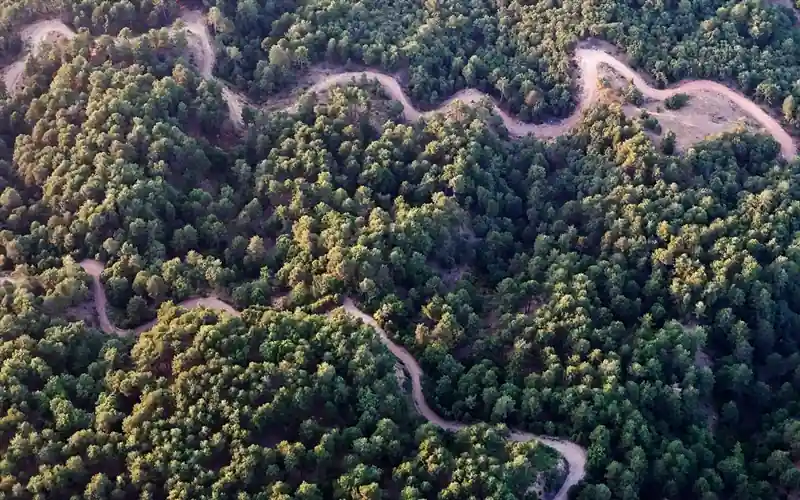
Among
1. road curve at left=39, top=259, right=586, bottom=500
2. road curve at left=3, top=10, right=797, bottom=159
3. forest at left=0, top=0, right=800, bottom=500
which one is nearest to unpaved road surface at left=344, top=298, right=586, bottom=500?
road curve at left=39, top=259, right=586, bottom=500

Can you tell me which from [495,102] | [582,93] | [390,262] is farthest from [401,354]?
[582,93]

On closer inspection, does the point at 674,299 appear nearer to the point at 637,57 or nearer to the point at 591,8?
the point at 637,57

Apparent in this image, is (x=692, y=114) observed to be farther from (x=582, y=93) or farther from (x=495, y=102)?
(x=495, y=102)

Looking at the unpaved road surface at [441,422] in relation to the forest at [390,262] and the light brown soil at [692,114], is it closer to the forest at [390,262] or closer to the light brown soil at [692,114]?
the forest at [390,262]

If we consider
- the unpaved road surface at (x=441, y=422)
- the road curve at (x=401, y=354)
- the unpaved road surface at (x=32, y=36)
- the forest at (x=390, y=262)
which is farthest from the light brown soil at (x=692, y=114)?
the unpaved road surface at (x=32, y=36)

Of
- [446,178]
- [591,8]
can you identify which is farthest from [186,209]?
[591,8]

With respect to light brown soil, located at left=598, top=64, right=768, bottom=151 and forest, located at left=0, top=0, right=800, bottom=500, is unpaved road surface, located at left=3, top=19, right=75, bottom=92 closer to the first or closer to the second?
forest, located at left=0, top=0, right=800, bottom=500
